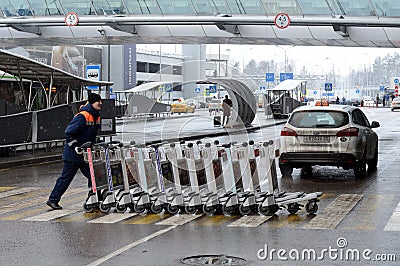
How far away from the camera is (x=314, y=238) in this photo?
10.0 meters

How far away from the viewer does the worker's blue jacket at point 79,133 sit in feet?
42.0

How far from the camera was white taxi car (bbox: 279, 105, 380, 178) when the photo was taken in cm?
1739

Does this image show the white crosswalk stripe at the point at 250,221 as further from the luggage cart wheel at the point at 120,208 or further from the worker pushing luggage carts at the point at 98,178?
the worker pushing luggage carts at the point at 98,178

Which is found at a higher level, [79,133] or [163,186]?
[79,133]

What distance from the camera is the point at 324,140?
1745 centimetres

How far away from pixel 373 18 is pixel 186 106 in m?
38.0

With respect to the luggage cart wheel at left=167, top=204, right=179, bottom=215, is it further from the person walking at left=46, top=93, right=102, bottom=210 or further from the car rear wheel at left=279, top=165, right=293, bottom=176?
the car rear wheel at left=279, top=165, right=293, bottom=176

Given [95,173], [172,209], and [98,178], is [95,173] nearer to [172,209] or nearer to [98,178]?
[98,178]

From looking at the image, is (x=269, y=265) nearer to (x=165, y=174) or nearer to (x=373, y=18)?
(x=165, y=174)

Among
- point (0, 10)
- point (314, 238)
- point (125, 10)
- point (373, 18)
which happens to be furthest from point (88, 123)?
point (0, 10)

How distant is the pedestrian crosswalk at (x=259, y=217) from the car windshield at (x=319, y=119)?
154 inches

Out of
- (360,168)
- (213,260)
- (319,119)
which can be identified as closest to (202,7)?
(319,119)

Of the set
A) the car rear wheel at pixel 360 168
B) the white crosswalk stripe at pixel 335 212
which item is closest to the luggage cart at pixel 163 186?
the white crosswalk stripe at pixel 335 212

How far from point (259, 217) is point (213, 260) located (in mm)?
3079
